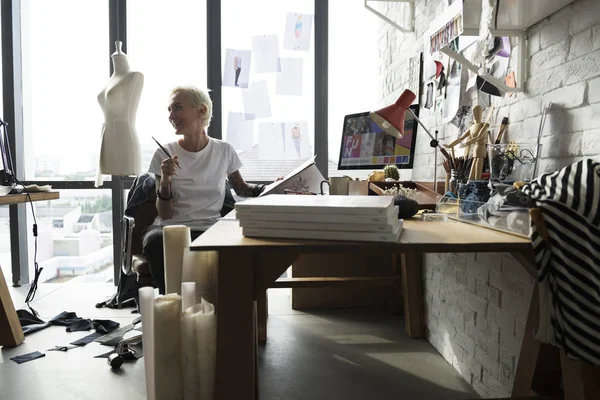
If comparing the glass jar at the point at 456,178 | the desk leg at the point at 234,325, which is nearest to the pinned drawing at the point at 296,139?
the glass jar at the point at 456,178

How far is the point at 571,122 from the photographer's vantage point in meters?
1.29

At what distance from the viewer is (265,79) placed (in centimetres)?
363

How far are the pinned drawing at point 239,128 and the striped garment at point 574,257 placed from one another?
2.90m

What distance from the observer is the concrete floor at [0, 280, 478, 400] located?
1842mm

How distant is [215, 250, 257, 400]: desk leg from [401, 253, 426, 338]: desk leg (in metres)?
1.63

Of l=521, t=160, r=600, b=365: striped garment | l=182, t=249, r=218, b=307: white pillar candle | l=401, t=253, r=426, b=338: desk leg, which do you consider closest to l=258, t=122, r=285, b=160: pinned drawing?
l=401, t=253, r=426, b=338: desk leg

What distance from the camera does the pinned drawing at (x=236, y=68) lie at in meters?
3.60

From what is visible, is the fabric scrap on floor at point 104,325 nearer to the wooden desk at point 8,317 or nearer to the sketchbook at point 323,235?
the wooden desk at point 8,317

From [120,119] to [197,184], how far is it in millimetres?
800

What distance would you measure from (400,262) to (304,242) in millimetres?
1851

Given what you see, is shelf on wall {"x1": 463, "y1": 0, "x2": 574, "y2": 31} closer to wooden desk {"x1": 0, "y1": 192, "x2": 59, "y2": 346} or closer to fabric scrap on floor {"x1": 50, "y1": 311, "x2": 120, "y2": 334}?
wooden desk {"x1": 0, "y1": 192, "x2": 59, "y2": 346}

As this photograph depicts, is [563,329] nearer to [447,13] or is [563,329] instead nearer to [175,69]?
[447,13]

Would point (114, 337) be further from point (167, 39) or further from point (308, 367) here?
point (167, 39)

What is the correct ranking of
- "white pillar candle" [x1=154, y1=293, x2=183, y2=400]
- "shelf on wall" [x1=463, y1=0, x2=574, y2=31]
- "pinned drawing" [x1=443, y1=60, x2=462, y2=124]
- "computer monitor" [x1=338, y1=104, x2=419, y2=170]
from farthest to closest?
1. "computer monitor" [x1=338, y1=104, x2=419, y2=170]
2. "pinned drawing" [x1=443, y1=60, x2=462, y2=124]
3. "shelf on wall" [x1=463, y1=0, x2=574, y2=31]
4. "white pillar candle" [x1=154, y1=293, x2=183, y2=400]
